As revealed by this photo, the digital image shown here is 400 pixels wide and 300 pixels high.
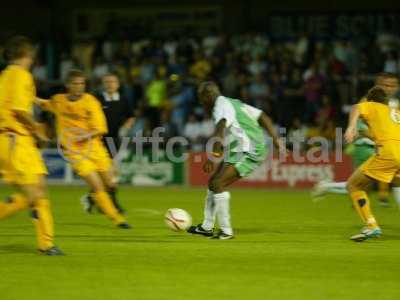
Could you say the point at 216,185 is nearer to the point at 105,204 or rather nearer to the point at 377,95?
the point at 105,204

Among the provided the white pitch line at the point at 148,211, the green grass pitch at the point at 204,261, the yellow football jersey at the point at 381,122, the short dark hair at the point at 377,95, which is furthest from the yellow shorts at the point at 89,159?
the short dark hair at the point at 377,95

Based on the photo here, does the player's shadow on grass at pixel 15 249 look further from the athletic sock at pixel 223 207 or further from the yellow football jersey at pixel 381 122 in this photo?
the yellow football jersey at pixel 381 122

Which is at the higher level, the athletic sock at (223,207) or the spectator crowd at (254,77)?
the spectator crowd at (254,77)

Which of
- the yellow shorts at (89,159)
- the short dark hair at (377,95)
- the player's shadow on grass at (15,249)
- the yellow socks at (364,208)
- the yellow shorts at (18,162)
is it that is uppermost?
the short dark hair at (377,95)

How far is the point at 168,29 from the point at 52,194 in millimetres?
10041

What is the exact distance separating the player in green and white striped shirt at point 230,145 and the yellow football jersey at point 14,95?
2528mm

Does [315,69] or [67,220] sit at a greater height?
[315,69]

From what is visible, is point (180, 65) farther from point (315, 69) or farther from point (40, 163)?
point (40, 163)

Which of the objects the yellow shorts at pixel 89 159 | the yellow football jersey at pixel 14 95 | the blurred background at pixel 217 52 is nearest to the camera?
the yellow football jersey at pixel 14 95

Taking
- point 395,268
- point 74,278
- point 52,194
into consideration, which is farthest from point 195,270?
point 52,194

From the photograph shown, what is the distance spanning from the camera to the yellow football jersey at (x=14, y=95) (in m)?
8.66

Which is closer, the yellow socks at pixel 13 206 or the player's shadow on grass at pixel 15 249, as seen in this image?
the yellow socks at pixel 13 206

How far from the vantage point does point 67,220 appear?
43.3 feet

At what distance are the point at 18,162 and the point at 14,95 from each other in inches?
27.0
